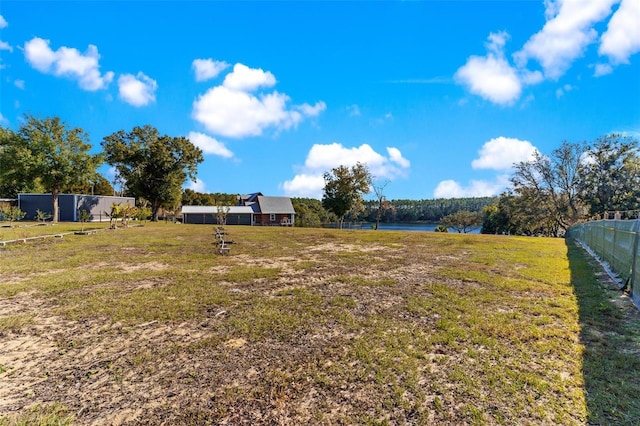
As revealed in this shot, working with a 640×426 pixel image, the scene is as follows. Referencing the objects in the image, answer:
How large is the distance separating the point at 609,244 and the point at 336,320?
7.96 metres

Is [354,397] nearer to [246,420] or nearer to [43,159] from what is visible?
[246,420]

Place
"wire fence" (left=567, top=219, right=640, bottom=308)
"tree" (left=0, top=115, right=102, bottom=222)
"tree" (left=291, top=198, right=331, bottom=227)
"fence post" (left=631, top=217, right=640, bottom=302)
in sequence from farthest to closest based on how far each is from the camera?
"tree" (left=291, top=198, right=331, bottom=227) < "tree" (left=0, top=115, right=102, bottom=222) < "wire fence" (left=567, top=219, right=640, bottom=308) < "fence post" (left=631, top=217, right=640, bottom=302)

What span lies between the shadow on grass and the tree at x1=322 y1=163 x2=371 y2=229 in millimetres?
30978

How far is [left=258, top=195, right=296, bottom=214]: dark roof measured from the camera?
41375mm

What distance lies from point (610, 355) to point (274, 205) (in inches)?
1591

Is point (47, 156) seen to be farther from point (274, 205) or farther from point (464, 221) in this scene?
point (464, 221)

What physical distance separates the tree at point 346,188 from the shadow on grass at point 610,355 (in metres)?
31.0

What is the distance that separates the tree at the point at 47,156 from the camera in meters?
23.5

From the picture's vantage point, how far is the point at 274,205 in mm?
42250

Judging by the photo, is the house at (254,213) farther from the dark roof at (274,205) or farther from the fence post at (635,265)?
the fence post at (635,265)

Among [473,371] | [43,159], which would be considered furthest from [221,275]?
[43,159]

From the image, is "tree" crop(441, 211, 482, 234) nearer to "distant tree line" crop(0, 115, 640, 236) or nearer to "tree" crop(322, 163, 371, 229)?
"distant tree line" crop(0, 115, 640, 236)

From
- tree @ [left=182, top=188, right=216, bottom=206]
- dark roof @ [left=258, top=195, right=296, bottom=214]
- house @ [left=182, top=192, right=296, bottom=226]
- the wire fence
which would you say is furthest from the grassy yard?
tree @ [left=182, top=188, right=216, bottom=206]

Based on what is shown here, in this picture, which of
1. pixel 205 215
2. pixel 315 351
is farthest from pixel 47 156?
pixel 315 351
